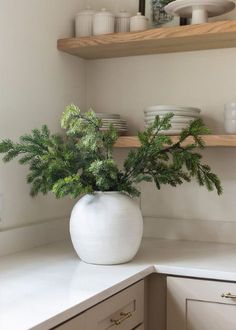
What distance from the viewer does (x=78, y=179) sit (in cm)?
184

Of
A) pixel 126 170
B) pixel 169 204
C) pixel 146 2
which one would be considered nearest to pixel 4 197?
pixel 126 170

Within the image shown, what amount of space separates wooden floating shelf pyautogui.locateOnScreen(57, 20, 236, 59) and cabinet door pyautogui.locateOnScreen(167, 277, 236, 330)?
0.96 m

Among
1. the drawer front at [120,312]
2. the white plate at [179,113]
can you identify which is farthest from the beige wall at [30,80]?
the drawer front at [120,312]

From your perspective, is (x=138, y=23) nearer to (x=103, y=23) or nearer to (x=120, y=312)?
(x=103, y=23)

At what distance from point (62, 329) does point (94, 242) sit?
0.55m

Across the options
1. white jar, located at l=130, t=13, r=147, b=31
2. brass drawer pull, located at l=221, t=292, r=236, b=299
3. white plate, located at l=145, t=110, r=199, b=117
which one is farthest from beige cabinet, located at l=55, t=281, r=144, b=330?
white jar, located at l=130, t=13, r=147, b=31

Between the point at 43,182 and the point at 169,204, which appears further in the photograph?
the point at 169,204

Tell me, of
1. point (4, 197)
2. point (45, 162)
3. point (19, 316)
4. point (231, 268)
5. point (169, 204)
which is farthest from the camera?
point (169, 204)

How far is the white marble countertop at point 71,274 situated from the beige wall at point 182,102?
0.37 ft

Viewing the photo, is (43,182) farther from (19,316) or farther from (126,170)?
(19,316)

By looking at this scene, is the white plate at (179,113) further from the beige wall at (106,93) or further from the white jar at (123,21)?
the white jar at (123,21)

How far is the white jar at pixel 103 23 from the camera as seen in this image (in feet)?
7.74

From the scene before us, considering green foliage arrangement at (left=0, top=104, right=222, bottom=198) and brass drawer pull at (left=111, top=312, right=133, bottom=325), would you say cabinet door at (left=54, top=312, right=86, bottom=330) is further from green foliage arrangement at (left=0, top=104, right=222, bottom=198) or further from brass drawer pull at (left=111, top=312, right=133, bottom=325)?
green foliage arrangement at (left=0, top=104, right=222, bottom=198)

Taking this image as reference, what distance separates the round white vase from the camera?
1.86 meters
